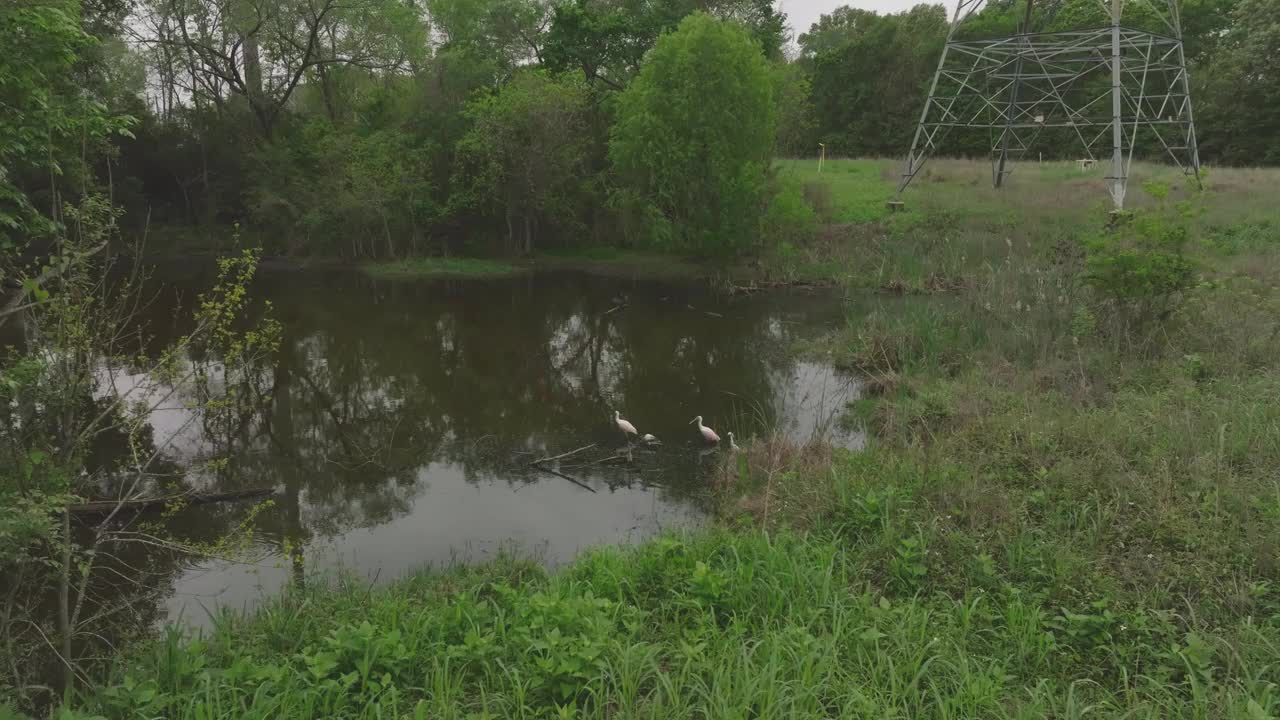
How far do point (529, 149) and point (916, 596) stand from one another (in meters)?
22.9

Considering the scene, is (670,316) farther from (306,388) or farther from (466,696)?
(466,696)

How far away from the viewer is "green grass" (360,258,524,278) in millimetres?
26734

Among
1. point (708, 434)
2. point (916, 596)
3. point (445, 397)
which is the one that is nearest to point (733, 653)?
point (916, 596)

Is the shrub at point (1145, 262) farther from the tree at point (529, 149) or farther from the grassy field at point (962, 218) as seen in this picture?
the tree at point (529, 149)

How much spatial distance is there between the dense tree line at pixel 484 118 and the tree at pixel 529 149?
73 millimetres

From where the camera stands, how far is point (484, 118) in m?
25.9

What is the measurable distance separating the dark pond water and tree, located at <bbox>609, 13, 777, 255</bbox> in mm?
3029

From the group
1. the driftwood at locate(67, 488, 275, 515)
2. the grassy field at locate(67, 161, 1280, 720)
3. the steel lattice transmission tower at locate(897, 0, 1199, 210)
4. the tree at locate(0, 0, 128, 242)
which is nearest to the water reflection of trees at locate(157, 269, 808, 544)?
the driftwood at locate(67, 488, 275, 515)

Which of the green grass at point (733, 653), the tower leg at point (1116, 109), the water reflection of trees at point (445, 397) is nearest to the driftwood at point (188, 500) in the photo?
the water reflection of trees at point (445, 397)

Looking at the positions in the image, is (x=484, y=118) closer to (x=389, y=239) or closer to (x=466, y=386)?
(x=389, y=239)

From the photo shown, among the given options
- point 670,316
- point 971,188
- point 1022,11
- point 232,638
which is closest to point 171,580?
point 232,638

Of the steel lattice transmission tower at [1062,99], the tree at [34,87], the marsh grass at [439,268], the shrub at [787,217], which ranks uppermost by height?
the steel lattice transmission tower at [1062,99]

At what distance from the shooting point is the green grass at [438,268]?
26.7 meters

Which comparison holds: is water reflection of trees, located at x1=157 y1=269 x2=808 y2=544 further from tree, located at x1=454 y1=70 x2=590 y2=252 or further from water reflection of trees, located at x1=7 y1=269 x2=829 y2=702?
tree, located at x1=454 y1=70 x2=590 y2=252
